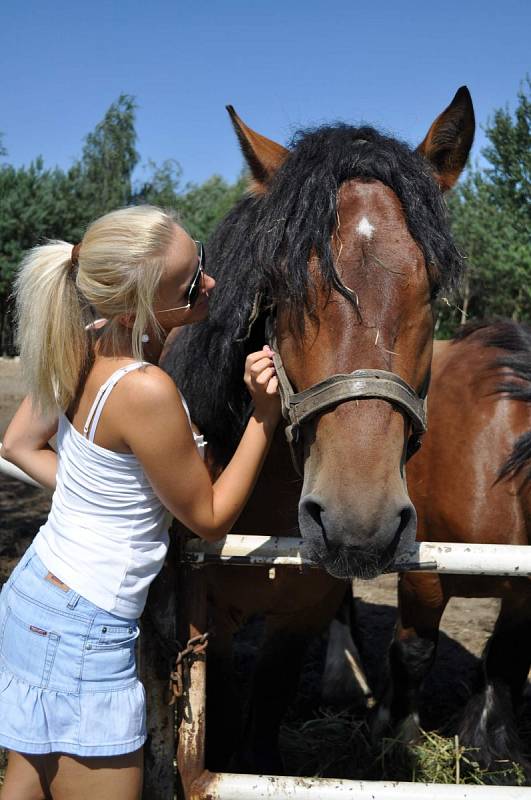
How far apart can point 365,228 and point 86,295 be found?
2.40ft

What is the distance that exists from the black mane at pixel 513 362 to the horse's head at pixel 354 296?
4.25 ft

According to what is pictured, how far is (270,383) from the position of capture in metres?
1.79

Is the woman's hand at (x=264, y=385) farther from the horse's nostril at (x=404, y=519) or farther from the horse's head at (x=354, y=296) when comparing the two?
the horse's nostril at (x=404, y=519)

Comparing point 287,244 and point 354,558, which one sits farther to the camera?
point 287,244

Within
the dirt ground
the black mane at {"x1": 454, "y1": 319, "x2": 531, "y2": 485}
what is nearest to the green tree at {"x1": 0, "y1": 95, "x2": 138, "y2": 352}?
the dirt ground

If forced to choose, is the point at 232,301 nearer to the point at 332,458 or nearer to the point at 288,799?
the point at 332,458

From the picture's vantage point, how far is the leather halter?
64.7 inches

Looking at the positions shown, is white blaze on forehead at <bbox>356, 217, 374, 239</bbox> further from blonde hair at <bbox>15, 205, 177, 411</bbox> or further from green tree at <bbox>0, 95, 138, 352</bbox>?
green tree at <bbox>0, 95, 138, 352</bbox>

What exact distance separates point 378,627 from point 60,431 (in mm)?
4132

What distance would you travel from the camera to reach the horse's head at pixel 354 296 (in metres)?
1.56

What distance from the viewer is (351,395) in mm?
1637

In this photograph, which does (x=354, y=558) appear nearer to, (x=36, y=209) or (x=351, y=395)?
(x=351, y=395)

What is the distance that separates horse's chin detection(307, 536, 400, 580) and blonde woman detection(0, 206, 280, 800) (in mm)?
218

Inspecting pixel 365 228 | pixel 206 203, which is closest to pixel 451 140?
pixel 365 228
